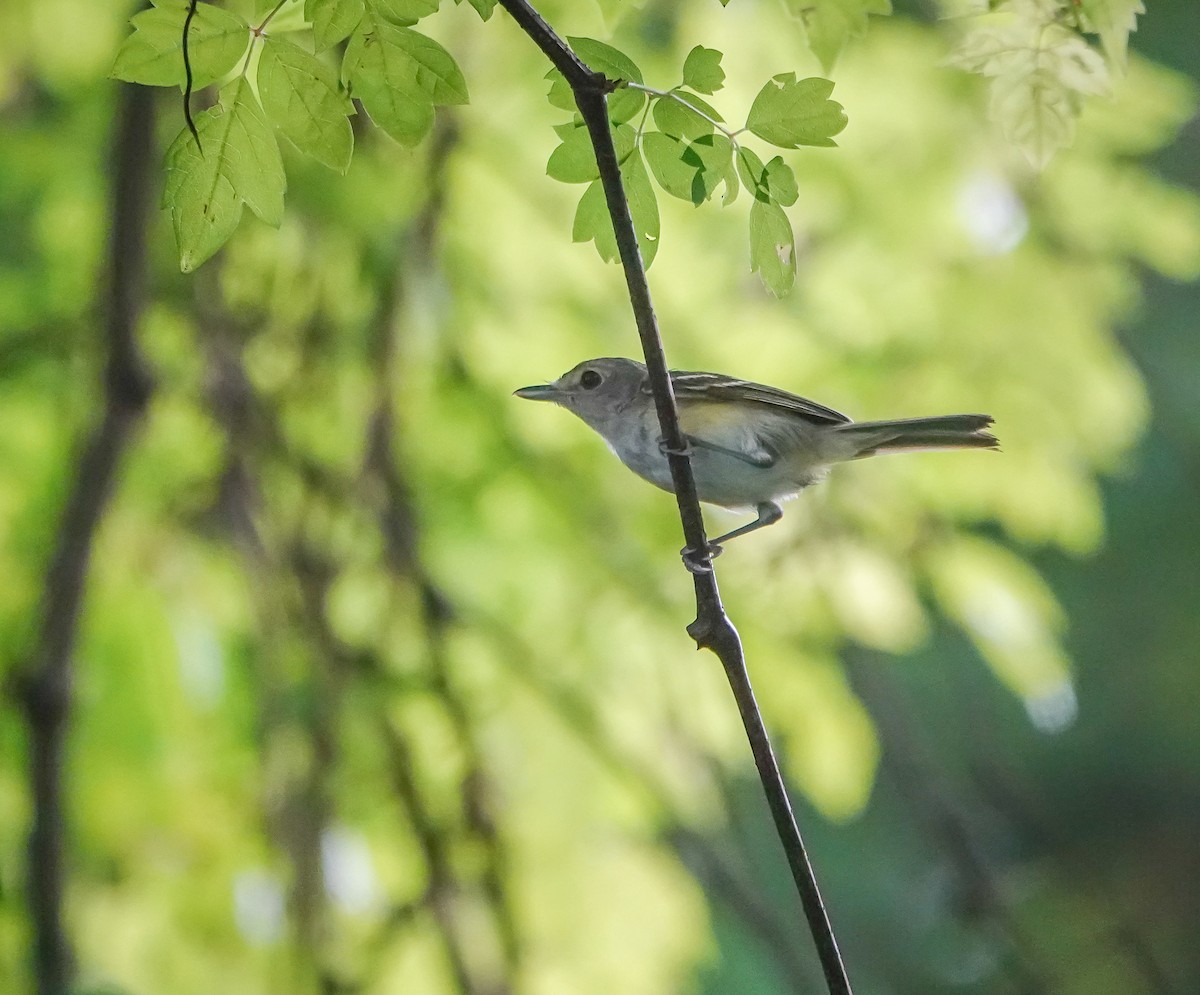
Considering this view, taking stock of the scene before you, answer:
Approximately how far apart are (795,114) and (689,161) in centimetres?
16

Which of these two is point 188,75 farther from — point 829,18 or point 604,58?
point 829,18

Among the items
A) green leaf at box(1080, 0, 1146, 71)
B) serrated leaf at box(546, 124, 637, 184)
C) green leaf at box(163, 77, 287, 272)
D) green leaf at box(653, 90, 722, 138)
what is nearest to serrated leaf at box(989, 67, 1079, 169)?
green leaf at box(1080, 0, 1146, 71)

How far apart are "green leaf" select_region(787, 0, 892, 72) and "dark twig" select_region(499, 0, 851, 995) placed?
291 millimetres

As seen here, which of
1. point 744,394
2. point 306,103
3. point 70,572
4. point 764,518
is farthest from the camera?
point 70,572

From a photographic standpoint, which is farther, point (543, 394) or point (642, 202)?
point (543, 394)

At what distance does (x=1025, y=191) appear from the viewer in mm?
4555

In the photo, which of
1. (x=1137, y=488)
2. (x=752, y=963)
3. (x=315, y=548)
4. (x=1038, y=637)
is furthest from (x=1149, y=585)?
(x=315, y=548)

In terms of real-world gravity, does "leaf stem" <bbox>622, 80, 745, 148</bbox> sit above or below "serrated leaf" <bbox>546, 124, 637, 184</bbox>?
above

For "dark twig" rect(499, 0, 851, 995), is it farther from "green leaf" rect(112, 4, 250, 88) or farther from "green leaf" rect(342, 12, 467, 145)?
"green leaf" rect(112, 4, 250, 88)

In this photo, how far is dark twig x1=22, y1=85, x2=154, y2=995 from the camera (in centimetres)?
345

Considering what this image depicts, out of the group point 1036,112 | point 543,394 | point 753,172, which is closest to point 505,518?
point 543,394

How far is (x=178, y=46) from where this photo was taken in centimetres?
170

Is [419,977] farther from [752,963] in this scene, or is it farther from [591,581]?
[752,963]

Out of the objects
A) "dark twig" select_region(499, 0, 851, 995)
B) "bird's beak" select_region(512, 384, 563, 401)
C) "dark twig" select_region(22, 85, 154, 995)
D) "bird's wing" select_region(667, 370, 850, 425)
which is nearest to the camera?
"dark twig" select_region(499, 0, 851, 995)
